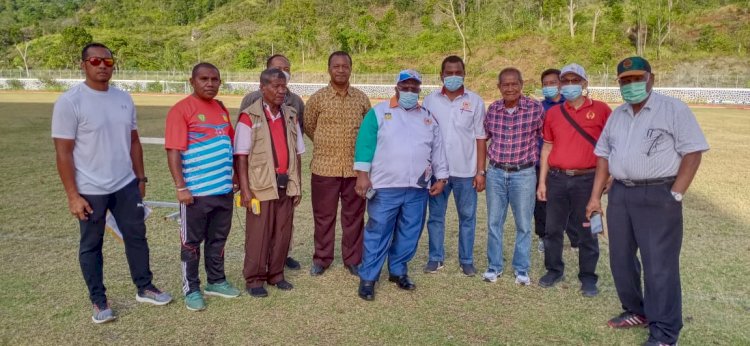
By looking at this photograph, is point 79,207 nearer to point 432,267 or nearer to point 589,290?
point 432,267

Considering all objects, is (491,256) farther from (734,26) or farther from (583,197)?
(734,26)

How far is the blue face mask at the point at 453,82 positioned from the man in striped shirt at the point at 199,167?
1830 mm

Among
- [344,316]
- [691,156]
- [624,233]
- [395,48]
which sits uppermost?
[395,48]

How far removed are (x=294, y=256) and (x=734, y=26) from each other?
2282 inches

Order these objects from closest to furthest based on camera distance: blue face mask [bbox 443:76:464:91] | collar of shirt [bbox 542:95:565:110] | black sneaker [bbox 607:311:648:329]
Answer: black sneaker [bbox 607:311:648:329] → blue face mask [bbox 443:76:464:91] → collar of shirt [bbox 542:95:565:110]

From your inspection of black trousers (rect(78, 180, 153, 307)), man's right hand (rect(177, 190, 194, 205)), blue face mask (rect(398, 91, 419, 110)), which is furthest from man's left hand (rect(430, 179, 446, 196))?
black trousers (rect(78, 180, 153, 307))

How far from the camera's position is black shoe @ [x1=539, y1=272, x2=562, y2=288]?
4738 millimetres

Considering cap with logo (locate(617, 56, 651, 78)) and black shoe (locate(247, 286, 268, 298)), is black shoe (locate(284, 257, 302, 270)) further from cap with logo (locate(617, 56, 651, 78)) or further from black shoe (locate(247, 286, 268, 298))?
cap with logo (locate(617, 56, 651, 78))

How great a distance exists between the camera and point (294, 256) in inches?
221

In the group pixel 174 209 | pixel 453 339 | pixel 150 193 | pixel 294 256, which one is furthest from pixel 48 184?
pixel 453 339

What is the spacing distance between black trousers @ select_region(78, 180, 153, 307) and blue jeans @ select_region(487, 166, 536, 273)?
2775 millimetres

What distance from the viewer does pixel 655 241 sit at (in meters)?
3.39

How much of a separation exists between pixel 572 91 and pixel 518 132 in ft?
1.71

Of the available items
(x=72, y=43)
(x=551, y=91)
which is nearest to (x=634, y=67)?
(x=551, y=91)
